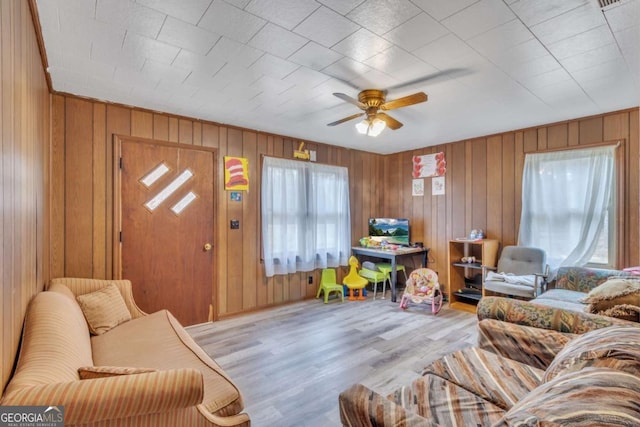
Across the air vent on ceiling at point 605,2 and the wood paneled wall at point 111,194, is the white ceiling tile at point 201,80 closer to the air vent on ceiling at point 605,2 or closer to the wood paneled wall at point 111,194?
the wood paneled wall at point 111,194

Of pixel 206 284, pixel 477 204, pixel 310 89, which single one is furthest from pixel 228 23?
pixel 477 204

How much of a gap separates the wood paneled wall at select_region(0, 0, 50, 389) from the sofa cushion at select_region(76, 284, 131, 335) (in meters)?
0.49

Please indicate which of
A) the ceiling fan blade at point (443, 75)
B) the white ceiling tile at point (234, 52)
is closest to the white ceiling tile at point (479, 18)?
the ceiling fan blade at point (443, 75)

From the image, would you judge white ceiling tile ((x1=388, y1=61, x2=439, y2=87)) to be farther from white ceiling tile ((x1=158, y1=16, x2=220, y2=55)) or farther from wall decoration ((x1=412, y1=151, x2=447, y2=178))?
wall decoration ((x1=412, y1=151, x2=447, y2=178))

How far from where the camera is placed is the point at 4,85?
1094 mm

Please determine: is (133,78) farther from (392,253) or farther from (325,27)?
(392,253)

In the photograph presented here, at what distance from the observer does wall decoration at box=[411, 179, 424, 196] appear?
5.03 m

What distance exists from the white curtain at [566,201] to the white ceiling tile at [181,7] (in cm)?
398

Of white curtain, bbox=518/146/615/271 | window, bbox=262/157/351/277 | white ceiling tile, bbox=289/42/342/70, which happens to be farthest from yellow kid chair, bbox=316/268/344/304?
white ceiling tile, bbox=289/42/342/70

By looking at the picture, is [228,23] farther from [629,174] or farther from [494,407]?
[629,174]

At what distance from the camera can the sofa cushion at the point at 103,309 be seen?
7.51 feet

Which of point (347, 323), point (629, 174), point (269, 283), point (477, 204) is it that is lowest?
point (347, 323)

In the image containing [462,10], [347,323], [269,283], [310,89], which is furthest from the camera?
[269,283]

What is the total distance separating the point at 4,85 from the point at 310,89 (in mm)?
2000
